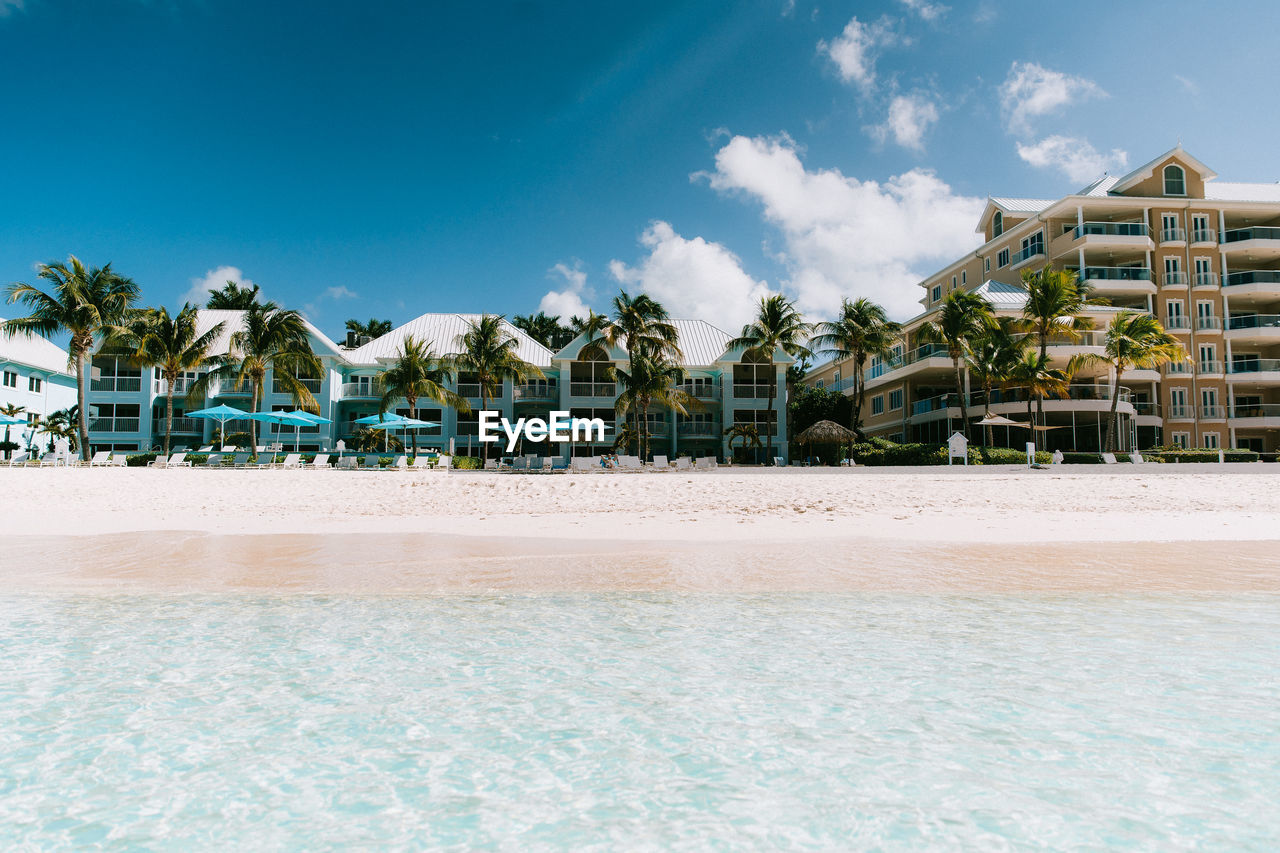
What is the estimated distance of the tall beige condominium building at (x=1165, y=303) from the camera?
3509 cm

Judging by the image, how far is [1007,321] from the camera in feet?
109

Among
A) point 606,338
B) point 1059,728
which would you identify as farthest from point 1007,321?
point 1059,728

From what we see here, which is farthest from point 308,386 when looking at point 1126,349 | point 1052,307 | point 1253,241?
point 1253,241

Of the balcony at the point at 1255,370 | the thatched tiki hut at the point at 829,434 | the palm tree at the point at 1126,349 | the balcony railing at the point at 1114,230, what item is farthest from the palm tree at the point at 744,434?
the balcony at the point at 1255,370

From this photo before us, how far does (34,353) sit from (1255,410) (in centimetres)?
6761

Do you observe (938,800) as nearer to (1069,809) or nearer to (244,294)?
(1069,809)

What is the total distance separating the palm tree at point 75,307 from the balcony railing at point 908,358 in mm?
37466

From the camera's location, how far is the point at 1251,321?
3731cm

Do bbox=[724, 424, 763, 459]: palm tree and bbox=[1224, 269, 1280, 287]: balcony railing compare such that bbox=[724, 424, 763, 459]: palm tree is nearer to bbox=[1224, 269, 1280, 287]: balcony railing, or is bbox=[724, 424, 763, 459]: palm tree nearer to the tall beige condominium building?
the tall beige condominium building

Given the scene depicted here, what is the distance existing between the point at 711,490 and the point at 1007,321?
21760 mm

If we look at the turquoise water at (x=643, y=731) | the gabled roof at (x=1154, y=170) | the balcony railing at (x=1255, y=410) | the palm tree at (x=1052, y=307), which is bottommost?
the turquoise water at (x=643, y=731)

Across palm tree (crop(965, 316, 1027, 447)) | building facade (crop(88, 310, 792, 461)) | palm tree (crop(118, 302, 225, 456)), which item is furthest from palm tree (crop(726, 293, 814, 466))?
palm tree (crop(118, 302, 225, 456))

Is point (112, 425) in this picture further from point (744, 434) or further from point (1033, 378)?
point (1033, 378)

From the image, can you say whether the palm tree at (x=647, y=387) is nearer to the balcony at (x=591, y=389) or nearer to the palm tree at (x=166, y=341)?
the balcony at (x=591, y=389)
